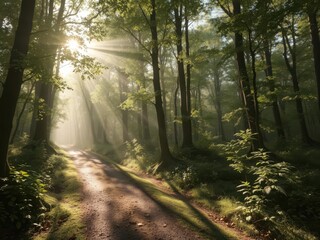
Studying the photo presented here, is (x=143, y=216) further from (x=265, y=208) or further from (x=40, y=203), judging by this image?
(x=265, y=208)

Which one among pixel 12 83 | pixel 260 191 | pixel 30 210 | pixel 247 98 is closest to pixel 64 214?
pixel 30 210

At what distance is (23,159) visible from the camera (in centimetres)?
1279

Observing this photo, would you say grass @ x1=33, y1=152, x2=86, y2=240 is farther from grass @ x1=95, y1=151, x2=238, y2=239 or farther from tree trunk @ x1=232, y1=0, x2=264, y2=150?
tree trunk @ x1=232, y1=0, x2=264, y2=150

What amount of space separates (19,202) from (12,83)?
134 inches

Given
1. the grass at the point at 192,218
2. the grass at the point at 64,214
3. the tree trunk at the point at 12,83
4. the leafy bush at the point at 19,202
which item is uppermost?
the tree trunk at the point at 12,83

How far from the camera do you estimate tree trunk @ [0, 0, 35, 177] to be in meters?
7.03

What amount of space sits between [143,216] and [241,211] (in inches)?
109

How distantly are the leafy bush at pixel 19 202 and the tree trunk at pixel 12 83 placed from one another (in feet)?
1.70

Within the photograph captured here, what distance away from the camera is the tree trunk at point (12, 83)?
277 inches

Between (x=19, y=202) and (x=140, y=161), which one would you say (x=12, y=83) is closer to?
(x=19, y=202)

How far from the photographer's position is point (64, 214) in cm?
684

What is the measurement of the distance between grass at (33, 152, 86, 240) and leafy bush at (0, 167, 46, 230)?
1.27 ft

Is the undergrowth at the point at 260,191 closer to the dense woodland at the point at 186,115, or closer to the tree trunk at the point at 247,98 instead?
the dense woodland at the point at 186,115

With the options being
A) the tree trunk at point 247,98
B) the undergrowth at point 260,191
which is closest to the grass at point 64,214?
the undergrowth at point 260,191
